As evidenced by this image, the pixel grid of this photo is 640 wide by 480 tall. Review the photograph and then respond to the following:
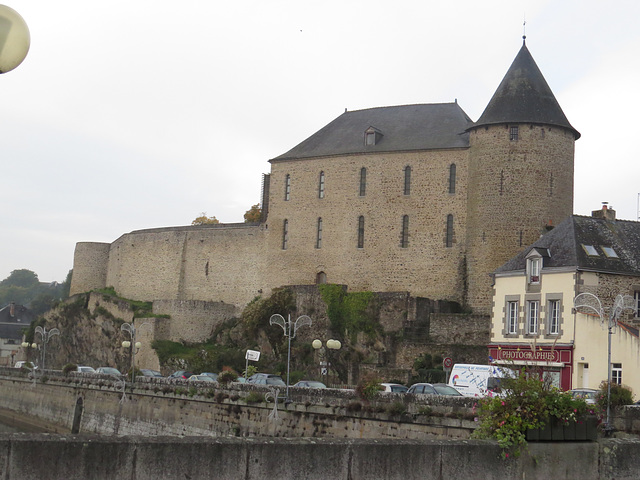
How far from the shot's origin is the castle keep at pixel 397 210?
4316 cm

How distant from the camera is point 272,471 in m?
7.28

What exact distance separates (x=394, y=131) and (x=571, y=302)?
70.0ft

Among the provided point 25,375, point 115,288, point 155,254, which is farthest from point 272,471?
point 115,288

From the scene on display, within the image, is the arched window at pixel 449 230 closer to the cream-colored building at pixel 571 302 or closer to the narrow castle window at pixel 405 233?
the narrow castle window at pixel 405 233

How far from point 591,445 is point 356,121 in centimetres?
4577

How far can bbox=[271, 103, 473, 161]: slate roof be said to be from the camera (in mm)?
48000

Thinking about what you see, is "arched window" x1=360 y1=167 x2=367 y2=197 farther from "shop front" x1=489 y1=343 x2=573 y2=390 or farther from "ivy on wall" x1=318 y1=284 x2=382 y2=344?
"shop front" x1=489 y1=343 x2=573 y2=390

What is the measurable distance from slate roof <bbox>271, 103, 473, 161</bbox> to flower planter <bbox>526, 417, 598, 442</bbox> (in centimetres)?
3762

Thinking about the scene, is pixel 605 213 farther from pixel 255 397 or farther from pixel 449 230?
pixel 255 397

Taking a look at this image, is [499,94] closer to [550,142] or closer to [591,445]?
[550,142]

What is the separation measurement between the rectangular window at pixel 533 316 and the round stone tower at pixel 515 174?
9.35m

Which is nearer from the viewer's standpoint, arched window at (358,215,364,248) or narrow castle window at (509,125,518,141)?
narrow castle window at (509,125,518,141)

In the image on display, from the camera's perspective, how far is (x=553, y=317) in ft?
106

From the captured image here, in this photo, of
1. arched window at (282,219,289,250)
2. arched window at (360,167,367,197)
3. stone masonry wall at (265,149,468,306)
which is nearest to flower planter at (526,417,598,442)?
stone masonry wall at (265,149,468,306)
